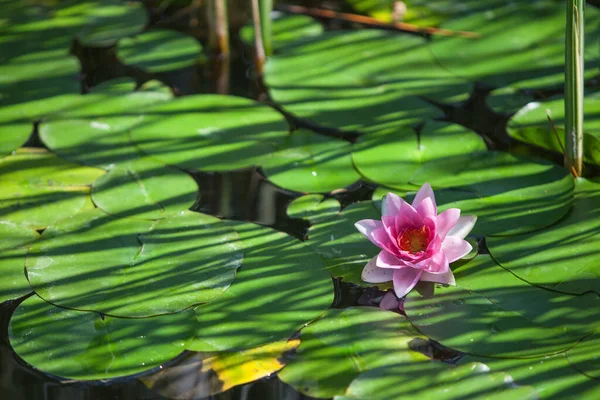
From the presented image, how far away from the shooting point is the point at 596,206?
209cm

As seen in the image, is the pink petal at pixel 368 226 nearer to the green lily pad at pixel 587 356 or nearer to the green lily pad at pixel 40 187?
the green lily pad at pixel 587 356

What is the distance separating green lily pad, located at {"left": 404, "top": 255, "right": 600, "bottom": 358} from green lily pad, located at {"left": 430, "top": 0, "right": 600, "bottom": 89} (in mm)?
985

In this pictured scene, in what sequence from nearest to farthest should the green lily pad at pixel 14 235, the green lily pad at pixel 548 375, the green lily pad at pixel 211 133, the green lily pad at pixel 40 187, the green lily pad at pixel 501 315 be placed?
the green lily pad at pixel 548 375
the green lily pad at pixel 501 315
the green lily pad at pixel 14 235
the green lily pad at pixel 40 187
the green lily pad at pixel 211 133

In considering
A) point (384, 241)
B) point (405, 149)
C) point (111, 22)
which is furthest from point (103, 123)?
point (384, 241)

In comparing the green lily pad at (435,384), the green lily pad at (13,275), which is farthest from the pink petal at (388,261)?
the green lily pad at (13,275)

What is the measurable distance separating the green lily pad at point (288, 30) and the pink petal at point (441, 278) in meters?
1.33

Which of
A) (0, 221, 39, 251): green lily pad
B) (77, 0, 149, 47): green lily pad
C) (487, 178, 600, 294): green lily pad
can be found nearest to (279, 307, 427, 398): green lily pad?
(487, 178, 600, 294): green lily pad

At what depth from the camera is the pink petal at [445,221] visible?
75.1 inches

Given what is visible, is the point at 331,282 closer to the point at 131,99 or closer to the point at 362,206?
the point at 362,206

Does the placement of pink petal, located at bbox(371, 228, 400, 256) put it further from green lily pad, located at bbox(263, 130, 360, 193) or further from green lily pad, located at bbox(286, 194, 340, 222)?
green lily pad, located at bbox(263, 130, 360, 193)

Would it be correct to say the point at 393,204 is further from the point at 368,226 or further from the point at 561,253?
the point at 561,253

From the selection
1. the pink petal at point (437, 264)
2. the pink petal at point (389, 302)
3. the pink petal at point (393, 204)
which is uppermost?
the pink petal at point (393, 204)

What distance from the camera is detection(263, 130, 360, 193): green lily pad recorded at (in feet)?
7.41

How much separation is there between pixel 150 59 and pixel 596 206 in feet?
5.45
